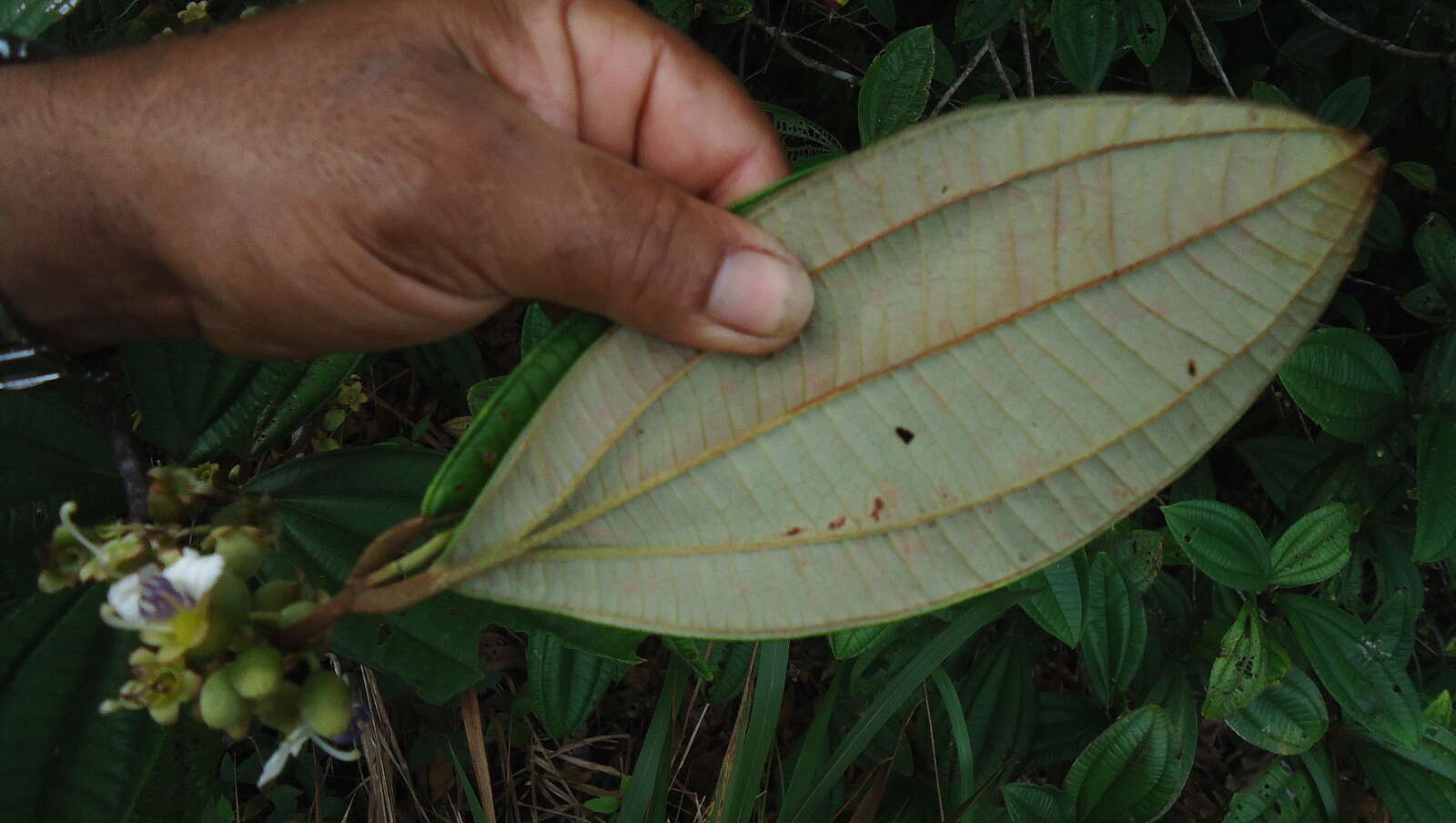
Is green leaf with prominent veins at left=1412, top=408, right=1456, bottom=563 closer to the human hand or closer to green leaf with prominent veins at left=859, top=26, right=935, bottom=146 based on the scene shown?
green leaf with prominent veins at left=859, top=26, right=935, bottom=146

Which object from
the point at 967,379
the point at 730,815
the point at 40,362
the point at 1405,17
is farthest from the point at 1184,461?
the point at 1405,17

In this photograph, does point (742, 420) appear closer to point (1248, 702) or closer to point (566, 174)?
point (566, 174)

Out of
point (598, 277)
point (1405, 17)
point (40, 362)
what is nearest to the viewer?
point (598, 277)

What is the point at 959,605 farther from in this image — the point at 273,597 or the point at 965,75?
the point at 273,597

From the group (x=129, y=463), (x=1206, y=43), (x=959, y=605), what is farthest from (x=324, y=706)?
(x=1206, y=43)

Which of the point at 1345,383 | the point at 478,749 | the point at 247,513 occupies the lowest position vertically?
the point at 478,749

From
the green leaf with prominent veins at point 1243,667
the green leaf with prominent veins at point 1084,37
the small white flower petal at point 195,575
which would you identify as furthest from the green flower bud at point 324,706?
the green leaf with prominent veins at point 1084,37
